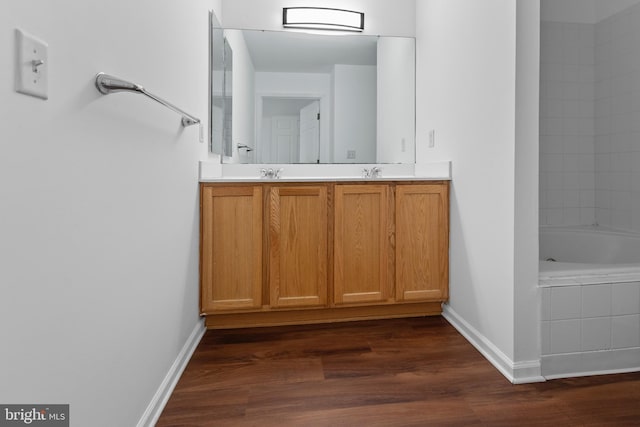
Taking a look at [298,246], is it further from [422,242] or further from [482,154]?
[482,154]

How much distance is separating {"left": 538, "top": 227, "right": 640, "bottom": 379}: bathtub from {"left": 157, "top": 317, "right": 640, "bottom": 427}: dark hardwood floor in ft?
0.24

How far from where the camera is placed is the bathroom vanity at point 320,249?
2234mm

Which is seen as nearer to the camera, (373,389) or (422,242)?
(373,389)

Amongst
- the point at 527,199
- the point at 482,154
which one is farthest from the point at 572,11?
the point at 527,199

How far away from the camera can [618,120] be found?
254cm

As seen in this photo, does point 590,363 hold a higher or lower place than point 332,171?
lower

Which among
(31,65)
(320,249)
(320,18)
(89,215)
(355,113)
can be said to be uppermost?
(320,18)

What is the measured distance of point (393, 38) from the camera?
9.39ft

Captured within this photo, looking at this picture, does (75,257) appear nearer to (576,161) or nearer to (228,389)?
(228,389)

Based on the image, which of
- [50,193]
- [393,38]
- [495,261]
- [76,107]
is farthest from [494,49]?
[50,193]

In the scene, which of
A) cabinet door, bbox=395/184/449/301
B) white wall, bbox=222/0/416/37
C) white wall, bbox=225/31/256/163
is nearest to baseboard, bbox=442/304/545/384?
cabinet door, bbox=395/184/449/301

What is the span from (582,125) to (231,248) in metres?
2.49

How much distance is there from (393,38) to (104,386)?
109 inches

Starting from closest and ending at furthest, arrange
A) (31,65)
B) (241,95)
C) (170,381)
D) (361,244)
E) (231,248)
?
(31,65)
(170,381)
(231,248)
(361,244)
(241,95)
